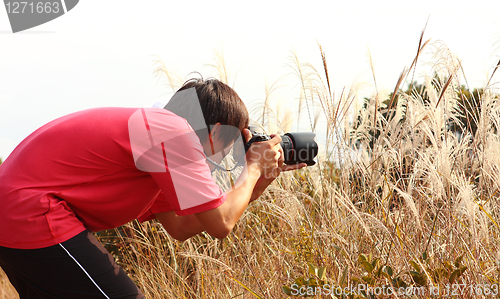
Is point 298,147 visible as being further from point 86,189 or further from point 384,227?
point 86,189

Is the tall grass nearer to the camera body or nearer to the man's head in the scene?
the camera body

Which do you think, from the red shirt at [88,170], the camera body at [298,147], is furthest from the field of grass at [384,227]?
the red shirt at [88,170]

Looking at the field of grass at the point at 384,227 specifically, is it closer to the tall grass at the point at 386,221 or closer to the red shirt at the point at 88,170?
the tall grass at the point at 386,221

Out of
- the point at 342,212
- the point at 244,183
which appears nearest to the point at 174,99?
the point at 244,183

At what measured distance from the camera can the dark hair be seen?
1.40 meters

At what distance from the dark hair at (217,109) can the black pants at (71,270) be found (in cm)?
56

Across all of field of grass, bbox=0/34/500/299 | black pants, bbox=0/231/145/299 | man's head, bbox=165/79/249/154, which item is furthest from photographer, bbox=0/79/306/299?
field of grass, bbox=0/34/500/299

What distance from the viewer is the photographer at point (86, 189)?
117cm

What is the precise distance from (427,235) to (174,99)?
1446 mm

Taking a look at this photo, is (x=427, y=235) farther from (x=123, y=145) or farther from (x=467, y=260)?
(x=123, y=145)

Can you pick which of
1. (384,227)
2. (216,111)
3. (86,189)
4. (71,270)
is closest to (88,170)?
(86,189)

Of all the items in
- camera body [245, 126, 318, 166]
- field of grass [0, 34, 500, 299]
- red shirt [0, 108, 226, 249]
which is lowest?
field of grass [0, 34, 500, 299]

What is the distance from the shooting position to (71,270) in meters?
1.18

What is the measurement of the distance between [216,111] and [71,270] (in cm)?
74
